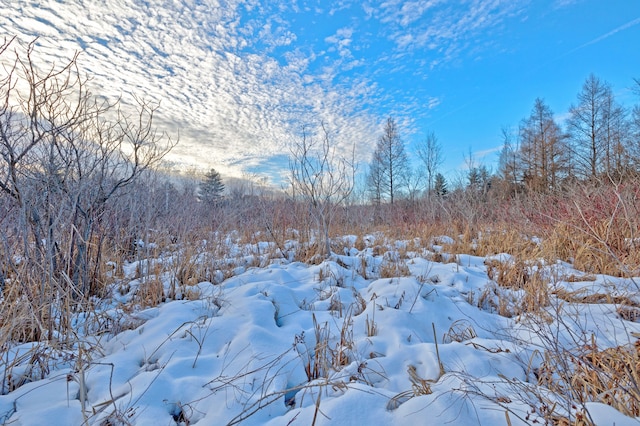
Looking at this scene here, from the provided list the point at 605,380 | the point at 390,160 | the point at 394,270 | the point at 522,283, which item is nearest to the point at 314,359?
the point at 605,380

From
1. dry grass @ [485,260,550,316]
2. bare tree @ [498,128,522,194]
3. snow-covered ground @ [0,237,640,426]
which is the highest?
bare tree @ [498,128,522,194]

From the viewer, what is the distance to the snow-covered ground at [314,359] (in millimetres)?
1371

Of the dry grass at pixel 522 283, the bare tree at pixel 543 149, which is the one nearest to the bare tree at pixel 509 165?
the bare tree at pixel 543 149

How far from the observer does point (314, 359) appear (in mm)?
1922

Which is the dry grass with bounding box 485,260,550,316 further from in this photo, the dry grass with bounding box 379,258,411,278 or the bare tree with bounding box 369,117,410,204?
the bare tree with bounding box 369,117,410,204

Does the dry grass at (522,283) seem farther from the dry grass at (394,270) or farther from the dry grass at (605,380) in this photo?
the dry grass at (394,270)

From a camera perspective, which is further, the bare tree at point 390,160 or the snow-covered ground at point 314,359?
the bare tree at point 390,160

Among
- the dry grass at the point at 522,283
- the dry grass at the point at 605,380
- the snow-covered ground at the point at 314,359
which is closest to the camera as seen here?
the dry grass at the point at 605,380

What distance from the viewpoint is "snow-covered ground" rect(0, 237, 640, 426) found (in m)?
1.37

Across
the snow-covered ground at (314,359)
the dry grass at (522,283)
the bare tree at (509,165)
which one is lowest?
the snow-covered ground at (314,359)

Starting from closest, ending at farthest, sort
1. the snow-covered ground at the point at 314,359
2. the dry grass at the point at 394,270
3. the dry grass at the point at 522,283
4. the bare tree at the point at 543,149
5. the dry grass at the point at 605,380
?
the dry grass at the point at 605,380 → the snow-covered ground at the point at 314,359 → the dry grass at the point at 522,283 → the dry grass at the point at 394,270 → the bare tree at the point at 543,149

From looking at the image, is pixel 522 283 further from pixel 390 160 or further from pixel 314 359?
pixel 390 160

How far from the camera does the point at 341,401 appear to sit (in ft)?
4.62

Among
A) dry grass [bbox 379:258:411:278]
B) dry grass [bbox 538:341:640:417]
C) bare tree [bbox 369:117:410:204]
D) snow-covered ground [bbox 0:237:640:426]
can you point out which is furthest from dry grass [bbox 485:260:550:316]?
bare tree [bbox 369:117:410:204]
